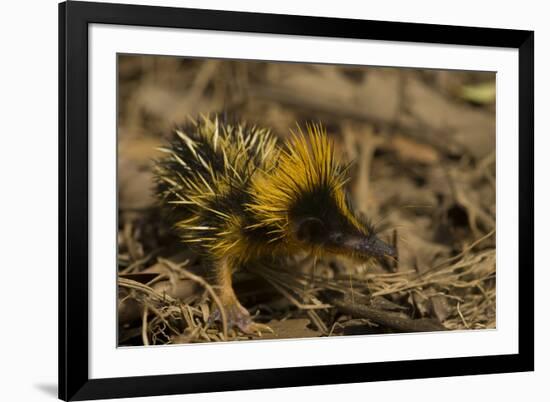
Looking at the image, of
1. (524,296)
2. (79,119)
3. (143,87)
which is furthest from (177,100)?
(524,296)

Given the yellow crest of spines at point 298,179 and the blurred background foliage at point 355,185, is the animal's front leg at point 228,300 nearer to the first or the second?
the blurred background foliage at point 355,185

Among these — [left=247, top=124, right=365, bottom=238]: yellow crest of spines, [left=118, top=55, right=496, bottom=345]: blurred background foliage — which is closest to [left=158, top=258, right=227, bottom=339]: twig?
[left=118, top=55, right=496, bottom=345]: blurred background foliage

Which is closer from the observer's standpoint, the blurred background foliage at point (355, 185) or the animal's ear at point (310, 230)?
the blurred background foliage at point (355, 185)

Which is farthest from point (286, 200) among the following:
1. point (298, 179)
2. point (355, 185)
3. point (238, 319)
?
point (238, 319)

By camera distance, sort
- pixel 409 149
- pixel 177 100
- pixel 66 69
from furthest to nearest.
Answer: pixel 409 149, pixel 177 100, pixel 66 69

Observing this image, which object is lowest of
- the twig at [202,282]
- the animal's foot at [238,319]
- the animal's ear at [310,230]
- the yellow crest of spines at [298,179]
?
the animal's foot at [238,319]

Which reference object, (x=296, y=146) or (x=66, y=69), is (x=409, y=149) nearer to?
(x=296, y=146)

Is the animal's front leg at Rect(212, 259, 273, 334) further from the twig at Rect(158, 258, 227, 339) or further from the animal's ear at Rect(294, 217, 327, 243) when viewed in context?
the animal's ear at Rect(294, 217, 327, 243)

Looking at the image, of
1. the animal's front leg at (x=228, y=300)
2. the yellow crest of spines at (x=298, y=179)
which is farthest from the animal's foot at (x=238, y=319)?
the yellow crest of spines at (x=298, y=179)

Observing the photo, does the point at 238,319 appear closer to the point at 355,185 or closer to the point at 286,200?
the point at 286,200
